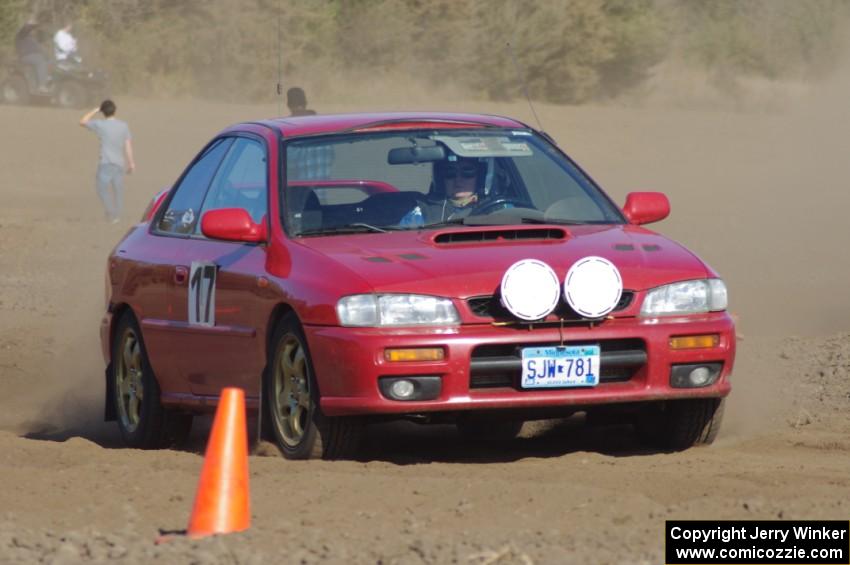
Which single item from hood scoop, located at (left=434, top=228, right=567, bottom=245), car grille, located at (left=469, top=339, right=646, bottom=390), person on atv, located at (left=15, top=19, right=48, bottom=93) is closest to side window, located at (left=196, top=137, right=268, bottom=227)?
hood scoop, located at (left=434, top=228, right=567, bottom=245)

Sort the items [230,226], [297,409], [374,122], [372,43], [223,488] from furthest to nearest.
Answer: [372,43] < [374,122] < [230,226] < [297,409] < [223,488]

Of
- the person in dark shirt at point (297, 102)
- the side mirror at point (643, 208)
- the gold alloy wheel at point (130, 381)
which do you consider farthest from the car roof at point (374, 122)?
the person in dark shirt at point (297, 102)

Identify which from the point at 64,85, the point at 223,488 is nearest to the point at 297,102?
the point at 223,488

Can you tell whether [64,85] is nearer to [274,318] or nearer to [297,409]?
[274,318]

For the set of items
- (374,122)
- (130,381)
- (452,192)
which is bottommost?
(130,381)

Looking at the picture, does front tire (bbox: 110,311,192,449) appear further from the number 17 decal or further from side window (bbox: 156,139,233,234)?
the number 17 decal

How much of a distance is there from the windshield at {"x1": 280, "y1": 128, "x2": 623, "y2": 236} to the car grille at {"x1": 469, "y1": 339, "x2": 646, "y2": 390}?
0.96 m

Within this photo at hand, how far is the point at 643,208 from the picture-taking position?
26.9ft

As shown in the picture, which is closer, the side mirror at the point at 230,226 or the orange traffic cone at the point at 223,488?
the orange traffic cone at the point at 223,488

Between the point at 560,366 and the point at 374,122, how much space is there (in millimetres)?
1908

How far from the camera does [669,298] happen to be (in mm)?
7258

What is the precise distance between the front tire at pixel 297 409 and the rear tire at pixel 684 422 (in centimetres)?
137

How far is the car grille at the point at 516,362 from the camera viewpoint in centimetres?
698

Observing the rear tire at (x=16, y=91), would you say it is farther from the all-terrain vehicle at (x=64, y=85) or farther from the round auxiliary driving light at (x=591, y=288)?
the round auxiliary driving light at (x=591, y=288)
